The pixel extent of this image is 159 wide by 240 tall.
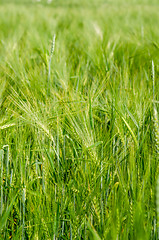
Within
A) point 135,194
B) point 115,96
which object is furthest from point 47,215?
point 115,96

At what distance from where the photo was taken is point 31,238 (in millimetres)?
563

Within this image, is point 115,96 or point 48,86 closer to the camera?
point 115,96

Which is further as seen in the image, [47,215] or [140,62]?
[140,62]

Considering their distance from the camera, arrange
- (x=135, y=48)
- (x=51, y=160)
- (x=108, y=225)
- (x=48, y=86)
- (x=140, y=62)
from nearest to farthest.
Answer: (x=108, y=225) → (x=51, y=160) → (x=48, y=86) → (x=140, y=62) → (x=135, y=48)

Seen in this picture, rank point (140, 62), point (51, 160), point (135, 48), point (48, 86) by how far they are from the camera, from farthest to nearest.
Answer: point (135, 48), point (140, 62), point (48, 86), point (51, 160)

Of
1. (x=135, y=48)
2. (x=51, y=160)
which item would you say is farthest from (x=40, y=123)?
(x=135, y=48)

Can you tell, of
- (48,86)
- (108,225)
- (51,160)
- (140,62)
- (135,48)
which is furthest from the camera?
(135,48)

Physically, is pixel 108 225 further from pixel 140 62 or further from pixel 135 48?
pixel 135 48

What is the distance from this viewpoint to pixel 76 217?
0.55 metres

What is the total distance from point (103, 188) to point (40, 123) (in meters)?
0.20

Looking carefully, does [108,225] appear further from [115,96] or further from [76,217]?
[115,96]

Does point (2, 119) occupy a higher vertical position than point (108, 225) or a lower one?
higher

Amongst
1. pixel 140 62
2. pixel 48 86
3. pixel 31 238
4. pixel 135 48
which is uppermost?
pixel 135 48

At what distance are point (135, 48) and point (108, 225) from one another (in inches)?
43.9
